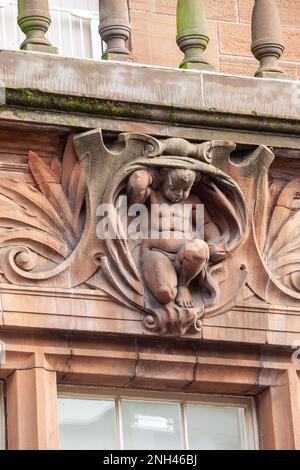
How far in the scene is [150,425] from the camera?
18.2m

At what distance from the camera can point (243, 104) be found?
728 inches

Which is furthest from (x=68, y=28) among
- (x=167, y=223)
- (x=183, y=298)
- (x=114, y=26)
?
(x=183, y=298)

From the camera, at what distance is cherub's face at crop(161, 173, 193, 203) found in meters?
18.2

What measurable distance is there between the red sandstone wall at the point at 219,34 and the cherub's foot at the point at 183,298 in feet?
5.23

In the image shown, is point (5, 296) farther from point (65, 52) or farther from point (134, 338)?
point (65, 52)

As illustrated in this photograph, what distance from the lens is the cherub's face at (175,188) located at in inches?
718

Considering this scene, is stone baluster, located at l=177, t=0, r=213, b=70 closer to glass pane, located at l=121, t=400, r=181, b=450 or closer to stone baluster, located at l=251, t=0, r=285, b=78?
stone baluster, located at l=251, t=0, r=285, b=78

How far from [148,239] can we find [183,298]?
383mm

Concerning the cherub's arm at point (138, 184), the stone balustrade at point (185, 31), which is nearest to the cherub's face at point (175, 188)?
the cherub's arm at point (138, 184)

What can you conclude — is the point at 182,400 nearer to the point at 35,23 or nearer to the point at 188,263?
the point at 188,263

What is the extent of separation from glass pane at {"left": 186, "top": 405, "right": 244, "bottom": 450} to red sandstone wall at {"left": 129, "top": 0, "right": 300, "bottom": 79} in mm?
2117

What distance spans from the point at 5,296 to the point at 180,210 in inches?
46.2

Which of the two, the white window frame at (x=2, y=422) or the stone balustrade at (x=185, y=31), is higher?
the stone balustrade at (x=185, y=31)

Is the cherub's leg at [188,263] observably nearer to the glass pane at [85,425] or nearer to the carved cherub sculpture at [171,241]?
the carved cherub sculpture at [171,241]
